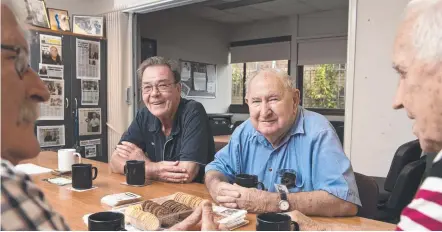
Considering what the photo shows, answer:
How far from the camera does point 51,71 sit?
3662 mm

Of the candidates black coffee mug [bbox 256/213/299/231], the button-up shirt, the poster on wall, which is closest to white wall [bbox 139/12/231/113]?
the poster on wall

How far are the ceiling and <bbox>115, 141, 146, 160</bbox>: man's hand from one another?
337 centimetres

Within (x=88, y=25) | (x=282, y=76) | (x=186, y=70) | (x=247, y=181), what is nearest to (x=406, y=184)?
(x=282, y=76)

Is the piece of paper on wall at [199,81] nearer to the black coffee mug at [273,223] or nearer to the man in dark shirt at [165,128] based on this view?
the man in dark shirt at [165,128]

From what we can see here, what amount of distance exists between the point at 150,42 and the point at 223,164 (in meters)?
4.15

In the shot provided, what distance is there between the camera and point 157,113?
1.98 m

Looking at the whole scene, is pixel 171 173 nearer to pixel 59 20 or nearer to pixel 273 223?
→ pixel 273 223

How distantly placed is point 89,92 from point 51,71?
1.60 feet

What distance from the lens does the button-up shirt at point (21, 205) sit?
1.49 feet

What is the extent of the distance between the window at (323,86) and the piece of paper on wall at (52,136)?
12.8ft

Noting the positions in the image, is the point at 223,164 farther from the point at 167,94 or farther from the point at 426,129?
the point at 426,129

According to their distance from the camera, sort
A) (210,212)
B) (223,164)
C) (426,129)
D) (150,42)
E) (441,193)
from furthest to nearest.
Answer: (150,42) → (223,164) → (210,212) → (426,129) → (441,193)

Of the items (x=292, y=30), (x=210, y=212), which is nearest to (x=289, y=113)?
(x=210, y=212)

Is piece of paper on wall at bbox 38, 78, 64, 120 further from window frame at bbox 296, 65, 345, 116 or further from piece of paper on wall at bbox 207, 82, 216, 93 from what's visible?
window frame at bbox 296, 65, 345, 116
